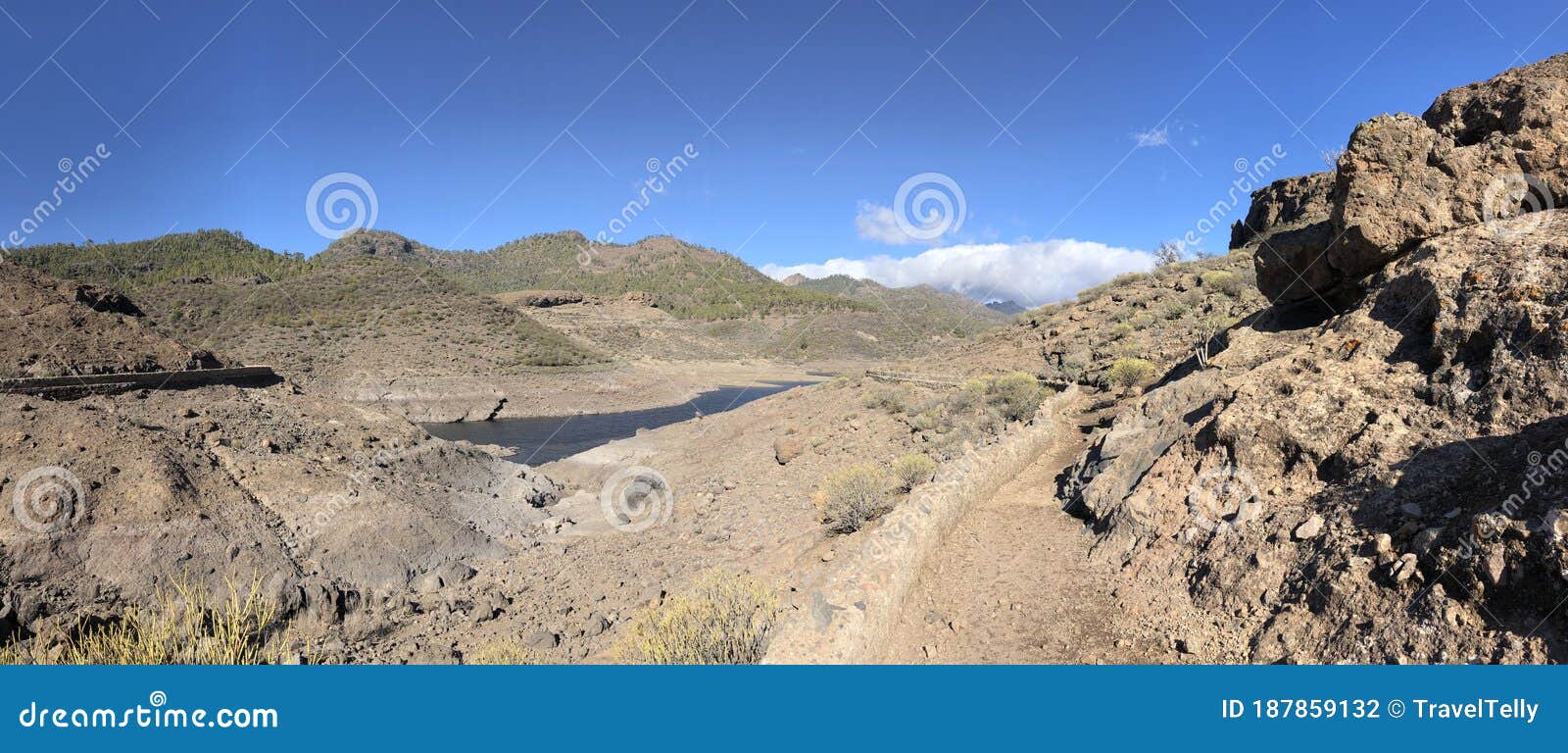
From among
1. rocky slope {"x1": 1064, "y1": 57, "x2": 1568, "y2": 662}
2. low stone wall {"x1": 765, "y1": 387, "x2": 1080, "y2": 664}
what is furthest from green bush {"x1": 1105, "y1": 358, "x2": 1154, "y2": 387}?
low stone wall {"x1": 765, "y1": 387, "x2": 1080, "y2": 664}

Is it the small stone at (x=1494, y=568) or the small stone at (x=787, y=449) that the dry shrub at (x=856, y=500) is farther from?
the small stone at (x=1494, y=568)

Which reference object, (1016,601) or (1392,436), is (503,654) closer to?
(1016,601)

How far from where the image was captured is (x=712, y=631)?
5.10 m

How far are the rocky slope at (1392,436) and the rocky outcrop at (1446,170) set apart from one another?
0.07ft

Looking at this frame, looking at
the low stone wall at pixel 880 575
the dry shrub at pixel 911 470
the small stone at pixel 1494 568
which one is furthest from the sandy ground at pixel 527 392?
the small stone at pixel 1494 568

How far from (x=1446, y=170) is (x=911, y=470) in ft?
22.5

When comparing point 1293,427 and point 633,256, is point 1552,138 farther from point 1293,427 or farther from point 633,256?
point 633,256

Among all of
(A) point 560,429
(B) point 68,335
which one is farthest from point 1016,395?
(A) point 560,429

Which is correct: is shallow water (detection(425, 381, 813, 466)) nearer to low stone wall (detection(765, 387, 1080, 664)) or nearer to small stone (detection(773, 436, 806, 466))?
small stone (detection(773, 436, 806, 466))

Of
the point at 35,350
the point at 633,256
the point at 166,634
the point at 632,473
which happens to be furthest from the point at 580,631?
the point at 633,256

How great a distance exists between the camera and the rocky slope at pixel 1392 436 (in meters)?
3.67

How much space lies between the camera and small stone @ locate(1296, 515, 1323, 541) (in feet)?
15.6

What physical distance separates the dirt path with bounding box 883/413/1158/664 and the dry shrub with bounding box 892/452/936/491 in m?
A: 1.85

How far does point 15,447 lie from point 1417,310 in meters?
15.8
